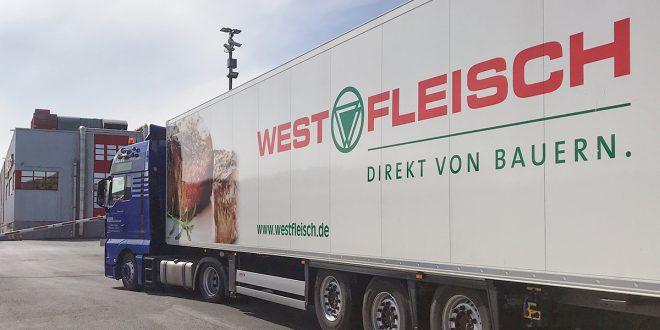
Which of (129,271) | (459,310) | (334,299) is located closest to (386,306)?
(334,299)

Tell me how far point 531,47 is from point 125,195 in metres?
10.5

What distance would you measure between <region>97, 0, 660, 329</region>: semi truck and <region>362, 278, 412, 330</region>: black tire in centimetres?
2

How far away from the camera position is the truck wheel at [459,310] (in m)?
5.12

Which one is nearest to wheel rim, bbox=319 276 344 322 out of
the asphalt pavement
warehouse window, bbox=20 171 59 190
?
the asphalt pavement

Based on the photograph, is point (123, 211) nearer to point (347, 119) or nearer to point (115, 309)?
point (115, 309)

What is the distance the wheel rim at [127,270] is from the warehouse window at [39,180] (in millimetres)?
30942

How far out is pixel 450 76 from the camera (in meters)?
5.38

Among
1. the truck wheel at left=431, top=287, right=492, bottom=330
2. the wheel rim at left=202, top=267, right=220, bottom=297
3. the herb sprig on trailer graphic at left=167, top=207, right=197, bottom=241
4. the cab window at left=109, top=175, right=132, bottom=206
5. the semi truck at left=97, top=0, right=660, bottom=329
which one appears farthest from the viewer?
the cab window at left=109, top=175, right=132, bottom=206

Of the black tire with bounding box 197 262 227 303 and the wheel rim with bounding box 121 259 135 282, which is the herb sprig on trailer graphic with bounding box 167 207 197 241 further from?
the wheel rim with bounding box 121 259 135 282

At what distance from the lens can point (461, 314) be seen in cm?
543

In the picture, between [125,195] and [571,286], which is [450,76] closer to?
[571,286]

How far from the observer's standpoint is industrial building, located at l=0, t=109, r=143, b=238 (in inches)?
1571

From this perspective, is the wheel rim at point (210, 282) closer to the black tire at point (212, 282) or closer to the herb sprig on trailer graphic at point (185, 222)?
the black tire at point (212, 282)

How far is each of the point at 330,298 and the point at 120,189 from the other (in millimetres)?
7620
